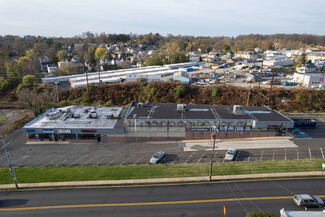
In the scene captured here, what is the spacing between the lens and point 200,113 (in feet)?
150

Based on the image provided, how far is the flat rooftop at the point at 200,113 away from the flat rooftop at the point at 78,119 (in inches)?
187

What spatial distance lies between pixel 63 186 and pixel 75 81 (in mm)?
53227

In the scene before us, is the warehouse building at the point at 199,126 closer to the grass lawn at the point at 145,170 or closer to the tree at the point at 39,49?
the grass lawn at the point at 145,170

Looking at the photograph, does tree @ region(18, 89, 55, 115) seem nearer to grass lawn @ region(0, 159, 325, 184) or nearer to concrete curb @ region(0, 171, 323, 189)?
grass lawn @ region(0, 159, 325, 184)

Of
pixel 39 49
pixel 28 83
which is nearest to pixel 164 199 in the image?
pixel 28 83

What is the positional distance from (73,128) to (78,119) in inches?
202

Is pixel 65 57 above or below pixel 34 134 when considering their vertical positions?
above

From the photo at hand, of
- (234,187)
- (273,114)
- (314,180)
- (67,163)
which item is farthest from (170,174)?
(273,114)

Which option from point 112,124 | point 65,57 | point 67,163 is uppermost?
point 65,57

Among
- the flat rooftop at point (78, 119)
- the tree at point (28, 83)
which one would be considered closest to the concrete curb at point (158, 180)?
the flat rooftop at point (78, 119)

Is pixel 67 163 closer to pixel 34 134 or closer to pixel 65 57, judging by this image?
pixel 34 134

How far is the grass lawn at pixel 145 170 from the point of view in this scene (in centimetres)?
2992

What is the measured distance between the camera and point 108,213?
2342 centimetres

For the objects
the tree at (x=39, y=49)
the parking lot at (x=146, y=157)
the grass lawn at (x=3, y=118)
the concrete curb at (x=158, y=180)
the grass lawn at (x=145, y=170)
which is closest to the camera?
the concrete curb at (x=158, y=180)
